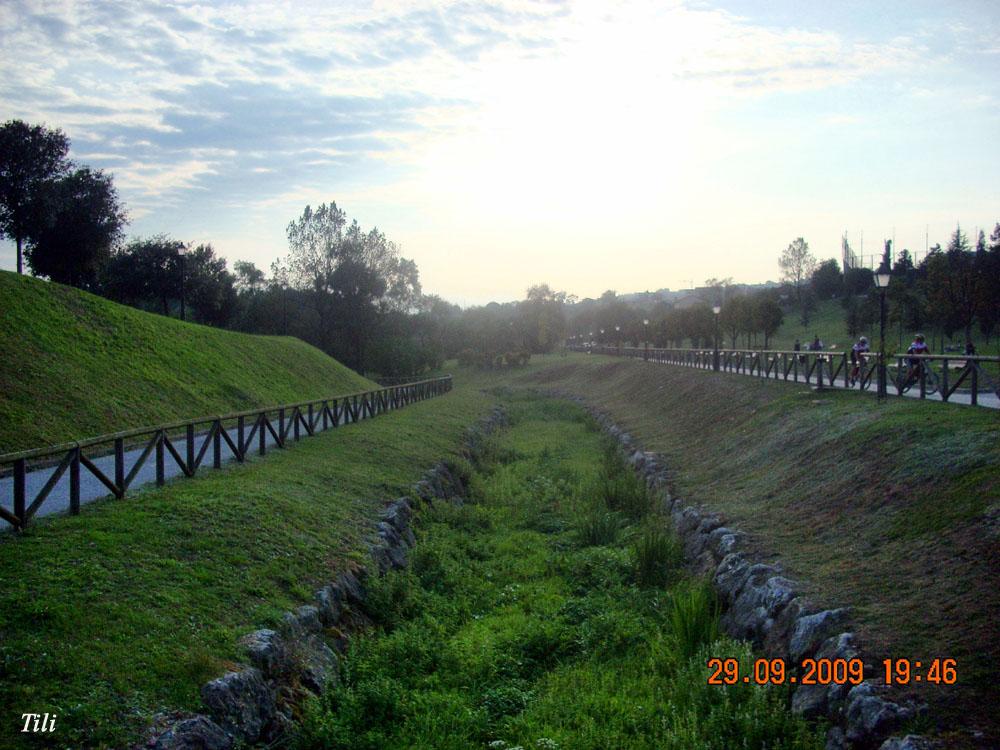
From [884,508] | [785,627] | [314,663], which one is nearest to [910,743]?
[785,627]

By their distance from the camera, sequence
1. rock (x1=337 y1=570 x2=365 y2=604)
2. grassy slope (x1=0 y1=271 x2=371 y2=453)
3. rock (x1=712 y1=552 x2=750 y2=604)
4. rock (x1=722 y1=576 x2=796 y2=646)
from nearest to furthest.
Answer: rock (x1=722 y1=576 x2=796 y2=646)
rock (x1=712 y1=552 x2=750 y2=604)
rock (x1=337 y1=570 x2=365 y2=604)
grassy slope (x1=0 y1=271 x2=371 y2=453)

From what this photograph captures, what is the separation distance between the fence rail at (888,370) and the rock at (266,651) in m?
11.3

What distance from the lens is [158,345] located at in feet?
87.6

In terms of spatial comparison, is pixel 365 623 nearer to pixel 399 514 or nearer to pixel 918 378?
pixel 399 514

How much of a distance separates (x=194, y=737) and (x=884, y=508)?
7.84m

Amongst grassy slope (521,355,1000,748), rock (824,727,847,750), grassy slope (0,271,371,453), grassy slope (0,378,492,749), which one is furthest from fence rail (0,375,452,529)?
grassy slope (521,355,1000,748)

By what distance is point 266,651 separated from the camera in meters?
7.16

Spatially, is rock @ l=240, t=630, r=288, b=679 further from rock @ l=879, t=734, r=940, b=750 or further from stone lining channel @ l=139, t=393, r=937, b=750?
rock @ l=879, t=734, r=940, b=750

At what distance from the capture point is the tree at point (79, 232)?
131 feet

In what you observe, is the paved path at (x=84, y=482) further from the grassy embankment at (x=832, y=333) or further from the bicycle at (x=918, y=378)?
the grassy embankment at (x=832, y=333)

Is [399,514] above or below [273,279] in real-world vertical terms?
below

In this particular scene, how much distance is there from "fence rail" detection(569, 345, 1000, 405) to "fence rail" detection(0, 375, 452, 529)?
12.8 meters

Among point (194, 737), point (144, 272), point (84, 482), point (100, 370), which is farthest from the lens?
point (144, 272)

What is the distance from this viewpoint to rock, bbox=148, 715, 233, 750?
18.0 feet
